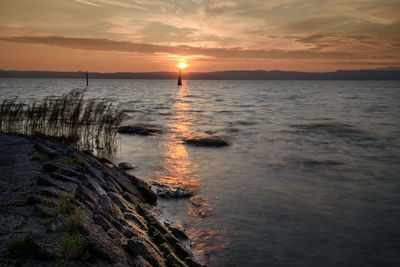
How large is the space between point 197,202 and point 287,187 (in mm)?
4536

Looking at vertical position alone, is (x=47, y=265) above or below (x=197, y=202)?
above

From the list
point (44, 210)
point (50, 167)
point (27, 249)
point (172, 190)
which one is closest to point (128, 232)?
point (44, 210)

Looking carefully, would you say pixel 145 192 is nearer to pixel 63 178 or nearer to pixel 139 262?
pixel 63 178

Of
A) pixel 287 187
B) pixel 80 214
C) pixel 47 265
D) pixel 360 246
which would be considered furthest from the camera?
pixel 287 187

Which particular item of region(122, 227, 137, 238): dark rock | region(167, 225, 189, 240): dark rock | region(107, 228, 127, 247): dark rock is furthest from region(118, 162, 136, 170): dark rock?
region(107, 228, 127, 247): dark rock

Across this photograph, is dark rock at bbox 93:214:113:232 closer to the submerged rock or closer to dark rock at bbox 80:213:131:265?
dark rock at bbox 80:213:131:265

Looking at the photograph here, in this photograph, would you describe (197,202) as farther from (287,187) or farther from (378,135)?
(378,135)

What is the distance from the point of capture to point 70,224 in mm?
4453

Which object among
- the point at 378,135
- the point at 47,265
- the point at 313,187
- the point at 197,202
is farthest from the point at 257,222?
the point at 378,135

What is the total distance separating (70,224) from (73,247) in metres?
0.62

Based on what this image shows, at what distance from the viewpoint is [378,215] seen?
10.0m

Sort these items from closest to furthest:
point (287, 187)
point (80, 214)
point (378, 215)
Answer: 1. point (80, 214)
2. point (378, 215)
3. point (287, 187)

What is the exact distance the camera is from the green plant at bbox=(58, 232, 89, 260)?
153 inches

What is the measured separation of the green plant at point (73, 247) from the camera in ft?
12.8
